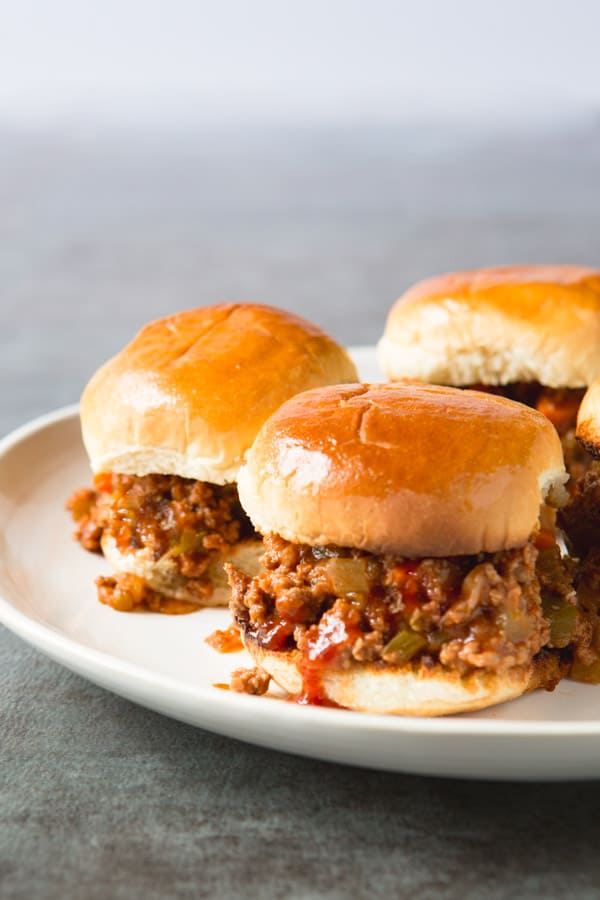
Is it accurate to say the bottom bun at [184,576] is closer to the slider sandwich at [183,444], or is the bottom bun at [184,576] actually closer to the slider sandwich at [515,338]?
the slider sandwich at [183,444]

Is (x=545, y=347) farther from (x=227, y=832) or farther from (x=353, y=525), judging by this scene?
(x=227, y=832)

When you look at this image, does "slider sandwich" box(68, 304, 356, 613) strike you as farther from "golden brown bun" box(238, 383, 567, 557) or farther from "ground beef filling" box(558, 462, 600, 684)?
"ground beef filling" box(558, 462, 600, 684)

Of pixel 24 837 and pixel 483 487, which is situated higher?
pixel 483 487

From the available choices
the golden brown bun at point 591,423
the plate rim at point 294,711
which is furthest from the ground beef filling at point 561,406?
the plate rim at point 294,711

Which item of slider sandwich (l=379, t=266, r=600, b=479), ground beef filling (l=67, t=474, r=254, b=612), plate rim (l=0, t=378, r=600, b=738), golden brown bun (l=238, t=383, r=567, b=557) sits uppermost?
golden brown bun (l=238, t=383, r=567, b=557)

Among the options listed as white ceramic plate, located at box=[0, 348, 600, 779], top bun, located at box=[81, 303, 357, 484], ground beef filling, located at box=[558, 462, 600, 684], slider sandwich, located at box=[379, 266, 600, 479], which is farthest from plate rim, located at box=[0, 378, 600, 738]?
slider sandwich, located at box=[379, 266, 600, 479]

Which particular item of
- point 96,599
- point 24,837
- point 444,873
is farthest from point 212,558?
point 444,873
